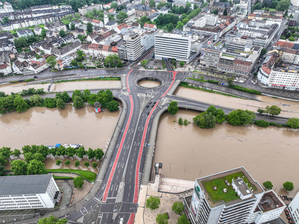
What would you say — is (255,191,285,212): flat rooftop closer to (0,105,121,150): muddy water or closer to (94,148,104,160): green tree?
(94,148,104,160): green tree

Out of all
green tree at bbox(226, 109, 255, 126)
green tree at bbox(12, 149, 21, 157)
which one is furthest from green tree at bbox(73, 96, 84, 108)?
green tree at bbox(226, 109, 255, 126)

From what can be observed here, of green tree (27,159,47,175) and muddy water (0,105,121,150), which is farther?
muddy water (0,105,121,150)

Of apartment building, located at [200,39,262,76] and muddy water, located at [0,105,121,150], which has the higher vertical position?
apartment building, located at [200,39,262,76]

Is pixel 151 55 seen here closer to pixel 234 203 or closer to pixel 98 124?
pixel 98 124

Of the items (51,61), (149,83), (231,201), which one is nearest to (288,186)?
(231,201)

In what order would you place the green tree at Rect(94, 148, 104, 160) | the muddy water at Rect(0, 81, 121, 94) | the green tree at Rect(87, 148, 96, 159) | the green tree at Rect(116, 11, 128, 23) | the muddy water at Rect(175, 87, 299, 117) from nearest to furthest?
the green tree at Rect(87, 148, 96, 159)
the green tree at Rect(94, 148, 104, 160)
the muddy water at Rect(175, 87, 299, 117)
the muddy water at Rect(0, 81, 121, 94)
the green tree at Rect(116, 11, 128, 23)

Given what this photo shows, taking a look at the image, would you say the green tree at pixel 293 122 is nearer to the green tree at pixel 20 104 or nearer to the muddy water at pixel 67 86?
the muddy water at pixel 67 86

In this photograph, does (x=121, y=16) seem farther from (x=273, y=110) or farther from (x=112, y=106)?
(x=273, y=110)
